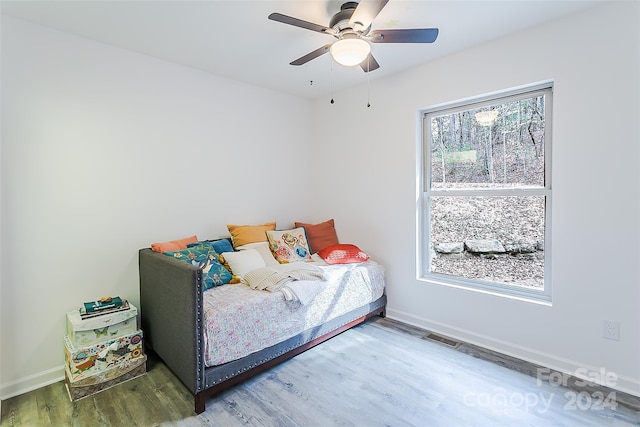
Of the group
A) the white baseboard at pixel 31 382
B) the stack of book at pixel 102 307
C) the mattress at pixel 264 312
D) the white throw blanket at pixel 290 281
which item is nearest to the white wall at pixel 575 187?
the mattress at pixel 264 312

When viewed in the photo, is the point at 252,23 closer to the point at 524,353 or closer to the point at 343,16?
the point at 343,16

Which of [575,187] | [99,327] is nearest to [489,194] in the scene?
[575,187]

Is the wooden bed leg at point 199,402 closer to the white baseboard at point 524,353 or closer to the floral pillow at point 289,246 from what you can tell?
the floral pillow at point 289,246

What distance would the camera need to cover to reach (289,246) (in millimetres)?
3346

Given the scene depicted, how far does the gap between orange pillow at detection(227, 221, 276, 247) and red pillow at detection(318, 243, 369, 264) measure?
0.68 metres

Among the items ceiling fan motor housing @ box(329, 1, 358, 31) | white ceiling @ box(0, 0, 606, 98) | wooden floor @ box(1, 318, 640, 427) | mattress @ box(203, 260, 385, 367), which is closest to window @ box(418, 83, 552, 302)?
white ceiling @ box(0, 0, 606, 98)

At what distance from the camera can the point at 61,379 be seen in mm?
2305

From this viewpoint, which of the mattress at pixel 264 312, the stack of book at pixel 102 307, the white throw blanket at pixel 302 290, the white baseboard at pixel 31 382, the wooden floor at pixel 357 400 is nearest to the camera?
the wooden floor at pixel 357 400

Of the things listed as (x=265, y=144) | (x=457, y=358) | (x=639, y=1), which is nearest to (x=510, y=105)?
(x=639, y=1)

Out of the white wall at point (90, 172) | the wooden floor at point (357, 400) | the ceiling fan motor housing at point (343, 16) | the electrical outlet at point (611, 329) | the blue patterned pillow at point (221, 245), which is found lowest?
the wooden floor at point (357, 400)

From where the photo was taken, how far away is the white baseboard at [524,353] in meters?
2.04

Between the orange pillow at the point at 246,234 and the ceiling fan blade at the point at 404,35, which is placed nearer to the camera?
the ceiling fan blade at the point at 404,35

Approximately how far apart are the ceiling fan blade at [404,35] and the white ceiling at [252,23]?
0.75 feet

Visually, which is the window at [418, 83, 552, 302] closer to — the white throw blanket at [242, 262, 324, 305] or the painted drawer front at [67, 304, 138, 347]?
the white throw blanket at [242, 262, 324, 305]
